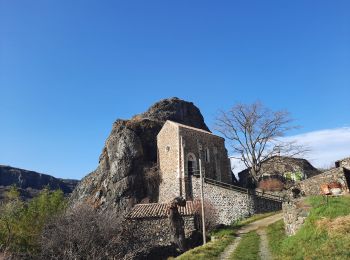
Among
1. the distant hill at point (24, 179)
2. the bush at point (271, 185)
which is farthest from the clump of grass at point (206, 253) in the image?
the distant hill at point (24, 179)

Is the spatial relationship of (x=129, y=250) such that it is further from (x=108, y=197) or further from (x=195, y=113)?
(x=195, y=113)

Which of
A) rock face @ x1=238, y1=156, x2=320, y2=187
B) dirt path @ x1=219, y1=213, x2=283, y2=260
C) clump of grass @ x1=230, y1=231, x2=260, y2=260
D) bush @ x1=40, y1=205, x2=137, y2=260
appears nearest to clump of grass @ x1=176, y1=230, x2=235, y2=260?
dirt path @ x1=219, y1=213, x2=283, y2=260

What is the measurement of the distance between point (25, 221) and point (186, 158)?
18.1m

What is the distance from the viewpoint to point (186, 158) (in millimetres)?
40062

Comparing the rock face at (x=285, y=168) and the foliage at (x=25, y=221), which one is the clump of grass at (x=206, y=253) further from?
the rock face at (x=285, y=168)

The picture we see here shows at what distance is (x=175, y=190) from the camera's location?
39.1m

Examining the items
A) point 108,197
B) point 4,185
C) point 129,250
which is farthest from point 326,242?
point 4,185

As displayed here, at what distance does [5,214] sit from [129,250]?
677 inches

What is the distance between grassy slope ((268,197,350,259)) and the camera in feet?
31.7

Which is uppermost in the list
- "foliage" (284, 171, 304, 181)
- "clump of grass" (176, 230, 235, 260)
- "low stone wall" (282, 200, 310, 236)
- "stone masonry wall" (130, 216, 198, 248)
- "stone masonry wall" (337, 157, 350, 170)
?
"foliage" (284, 171, 304, 181)

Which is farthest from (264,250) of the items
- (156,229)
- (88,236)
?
(88,236)

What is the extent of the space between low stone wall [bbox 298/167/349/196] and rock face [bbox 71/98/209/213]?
904 inches

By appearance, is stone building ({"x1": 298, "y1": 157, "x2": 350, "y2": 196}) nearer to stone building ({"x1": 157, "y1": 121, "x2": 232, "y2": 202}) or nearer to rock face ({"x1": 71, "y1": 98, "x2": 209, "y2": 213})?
stone building ({"x1": 157, "y1": 121, "x2": 232, "y2": 202})

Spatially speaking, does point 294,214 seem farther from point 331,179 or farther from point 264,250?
point 331,179
